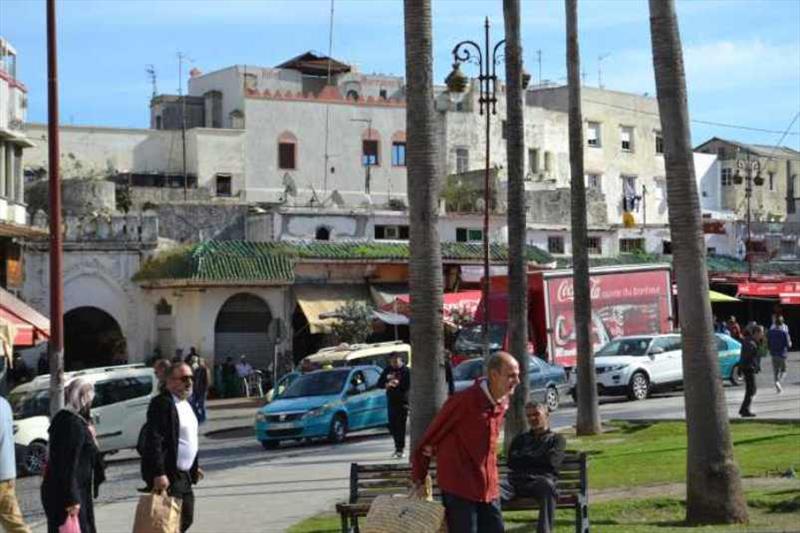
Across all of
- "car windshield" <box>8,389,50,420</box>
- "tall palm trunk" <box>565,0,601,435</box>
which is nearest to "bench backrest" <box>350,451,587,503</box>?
"tall palm trunk" <box>565,0,601,435</box>

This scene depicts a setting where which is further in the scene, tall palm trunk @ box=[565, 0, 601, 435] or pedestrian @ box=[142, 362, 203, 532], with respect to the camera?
tall palm trunk @ box=[565, 0, 601, 435]

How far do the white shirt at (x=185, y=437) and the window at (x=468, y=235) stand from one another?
4645 cm

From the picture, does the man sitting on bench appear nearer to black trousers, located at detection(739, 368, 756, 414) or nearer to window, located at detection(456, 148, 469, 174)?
black trousers, located at detection(739, 368, 756, 414)

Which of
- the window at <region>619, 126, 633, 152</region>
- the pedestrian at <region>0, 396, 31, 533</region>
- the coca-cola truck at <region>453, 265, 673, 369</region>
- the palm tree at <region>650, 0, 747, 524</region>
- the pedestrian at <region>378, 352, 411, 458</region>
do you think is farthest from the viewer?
the window at <region>619, 126, 633, 152</region>

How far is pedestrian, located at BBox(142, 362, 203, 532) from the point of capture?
36.7ft

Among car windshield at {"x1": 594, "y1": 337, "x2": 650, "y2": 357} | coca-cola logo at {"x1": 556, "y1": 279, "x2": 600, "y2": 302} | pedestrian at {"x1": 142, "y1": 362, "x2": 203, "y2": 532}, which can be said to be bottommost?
car windshield at {"x1": 594, "y1": 337, "x2": 650, "y2": 357}

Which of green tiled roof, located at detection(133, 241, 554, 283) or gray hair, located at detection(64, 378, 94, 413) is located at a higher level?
green tiled roof, located at detection(133, 241, 554, 283)

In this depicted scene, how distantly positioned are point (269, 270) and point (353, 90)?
27074 mm

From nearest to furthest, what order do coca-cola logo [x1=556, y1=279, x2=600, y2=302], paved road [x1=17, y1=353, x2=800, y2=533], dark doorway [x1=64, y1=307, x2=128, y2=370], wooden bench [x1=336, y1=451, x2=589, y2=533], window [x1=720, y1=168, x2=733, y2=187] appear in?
1. wooden bench [x1=336, y1=451, x2=589, y2=533]
2. paved road [x1=17, y1=353, x2=800, y2=533]
3. coca-cola logo [x1=556, y1=279, x2=600, y2=302]
4. dark doorway [x1=64, y1=307, x2=128, y2=370]
5. window [x1=720, y1=168, x2=733, y2=187]

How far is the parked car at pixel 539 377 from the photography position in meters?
32.2

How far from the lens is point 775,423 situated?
964 inches

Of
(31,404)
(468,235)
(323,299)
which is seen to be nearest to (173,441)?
(31,404)

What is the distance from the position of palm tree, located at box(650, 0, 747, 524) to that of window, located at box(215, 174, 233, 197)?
171 feet

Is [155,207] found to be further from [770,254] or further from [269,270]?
[770,254]
